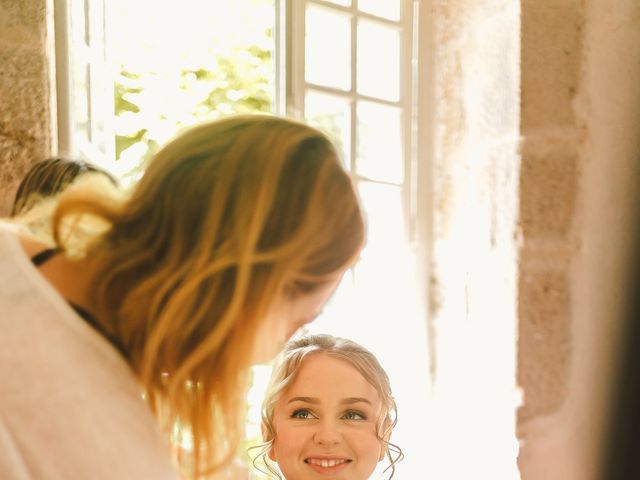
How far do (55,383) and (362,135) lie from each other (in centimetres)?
149

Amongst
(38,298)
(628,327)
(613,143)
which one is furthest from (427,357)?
(38,298)

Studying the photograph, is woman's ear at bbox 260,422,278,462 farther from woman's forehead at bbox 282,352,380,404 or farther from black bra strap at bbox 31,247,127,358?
black bra strap at bbox 31,247,127,358

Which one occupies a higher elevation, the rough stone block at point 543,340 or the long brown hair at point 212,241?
the long brown hair at point 212,241

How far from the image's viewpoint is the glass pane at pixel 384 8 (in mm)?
2250

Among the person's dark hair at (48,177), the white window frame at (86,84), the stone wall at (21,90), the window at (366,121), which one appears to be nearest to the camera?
the person's dark hair at (48,177)

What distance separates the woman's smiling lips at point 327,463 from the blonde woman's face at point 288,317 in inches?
23.2

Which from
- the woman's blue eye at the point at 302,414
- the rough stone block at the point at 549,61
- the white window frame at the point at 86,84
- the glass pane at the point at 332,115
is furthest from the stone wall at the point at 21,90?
the rough stone block at the point at 549,61

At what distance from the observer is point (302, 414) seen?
1.66 meters

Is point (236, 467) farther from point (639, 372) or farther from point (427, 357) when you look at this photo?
point (639, 372)

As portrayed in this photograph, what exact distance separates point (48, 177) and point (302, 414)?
71cm

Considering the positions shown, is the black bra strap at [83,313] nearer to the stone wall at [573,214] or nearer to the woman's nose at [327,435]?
the woman's nose at [327,435]

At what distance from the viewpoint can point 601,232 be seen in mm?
1910

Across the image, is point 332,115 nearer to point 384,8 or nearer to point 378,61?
point 378,61

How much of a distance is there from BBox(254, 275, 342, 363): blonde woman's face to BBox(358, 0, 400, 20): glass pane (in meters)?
1.36
